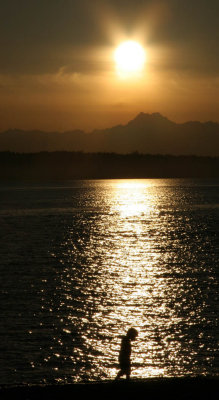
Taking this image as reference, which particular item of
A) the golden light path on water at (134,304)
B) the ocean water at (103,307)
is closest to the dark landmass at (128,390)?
the ocean water at (103,307)

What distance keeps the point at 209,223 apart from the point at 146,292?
331ft

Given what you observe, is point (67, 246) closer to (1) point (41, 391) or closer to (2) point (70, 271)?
(2) point (70, 271)

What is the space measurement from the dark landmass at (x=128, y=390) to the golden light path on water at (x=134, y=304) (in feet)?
41.8

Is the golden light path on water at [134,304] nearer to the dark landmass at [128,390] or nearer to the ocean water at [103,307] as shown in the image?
the ocean water at [103,307]

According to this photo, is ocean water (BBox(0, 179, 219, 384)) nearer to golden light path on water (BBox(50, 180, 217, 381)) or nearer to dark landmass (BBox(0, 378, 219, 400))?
golden light path on water (BBox(50, 180, 217, 381))

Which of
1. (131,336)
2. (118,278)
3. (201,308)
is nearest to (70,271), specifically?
(118,278)

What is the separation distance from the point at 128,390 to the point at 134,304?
31764 mm

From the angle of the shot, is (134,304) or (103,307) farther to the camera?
(134,304)

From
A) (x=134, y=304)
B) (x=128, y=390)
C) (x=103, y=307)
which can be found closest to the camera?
(x=128, y=390)

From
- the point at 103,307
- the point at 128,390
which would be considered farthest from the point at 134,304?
the point at 128,390

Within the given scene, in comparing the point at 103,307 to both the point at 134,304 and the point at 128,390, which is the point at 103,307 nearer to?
the point at 134,304

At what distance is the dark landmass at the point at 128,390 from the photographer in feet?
66.8

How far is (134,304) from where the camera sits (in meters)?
52.7

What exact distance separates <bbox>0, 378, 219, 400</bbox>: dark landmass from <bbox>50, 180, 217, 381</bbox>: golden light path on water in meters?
12.7
